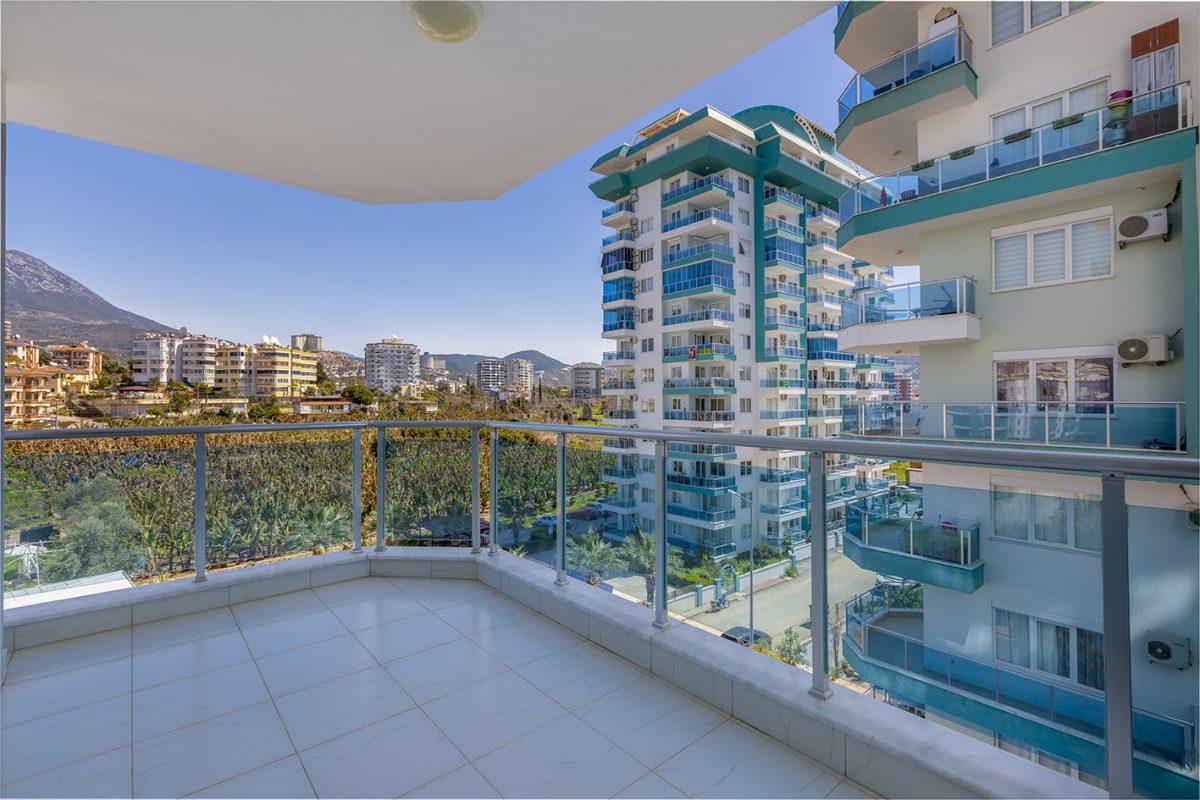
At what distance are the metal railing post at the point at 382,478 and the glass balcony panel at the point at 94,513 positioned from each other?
999mm

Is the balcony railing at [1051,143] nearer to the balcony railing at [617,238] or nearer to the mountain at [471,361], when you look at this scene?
the balcony railing at [617,238]

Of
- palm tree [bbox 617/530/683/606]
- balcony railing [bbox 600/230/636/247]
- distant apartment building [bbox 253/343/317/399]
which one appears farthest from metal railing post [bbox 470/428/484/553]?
balcony railing [bbox 600/230/636/247]

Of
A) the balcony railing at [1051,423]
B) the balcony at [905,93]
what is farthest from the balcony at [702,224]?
the balcony railing at [1051,423]

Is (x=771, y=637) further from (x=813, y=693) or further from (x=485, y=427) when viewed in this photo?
(x=485, y=427)

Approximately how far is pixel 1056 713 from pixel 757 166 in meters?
25.3

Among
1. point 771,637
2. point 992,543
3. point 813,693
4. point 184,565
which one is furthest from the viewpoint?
point 184,565

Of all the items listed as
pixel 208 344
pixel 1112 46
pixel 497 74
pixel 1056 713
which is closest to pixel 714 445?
pixel 1056 713

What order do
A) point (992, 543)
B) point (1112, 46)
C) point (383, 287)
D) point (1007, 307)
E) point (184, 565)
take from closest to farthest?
point (992, 543) → point (184, 565) → point (1112, 46) → point (1007, 307) → point (383, 287)

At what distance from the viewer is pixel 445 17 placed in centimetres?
160

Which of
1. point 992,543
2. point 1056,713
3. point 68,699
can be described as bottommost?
point 68,699

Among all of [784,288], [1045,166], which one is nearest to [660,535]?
[1045,166]

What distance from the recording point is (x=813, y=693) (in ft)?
5.11

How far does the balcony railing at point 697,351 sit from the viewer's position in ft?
69.7

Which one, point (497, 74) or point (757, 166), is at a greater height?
point (757, 166)
